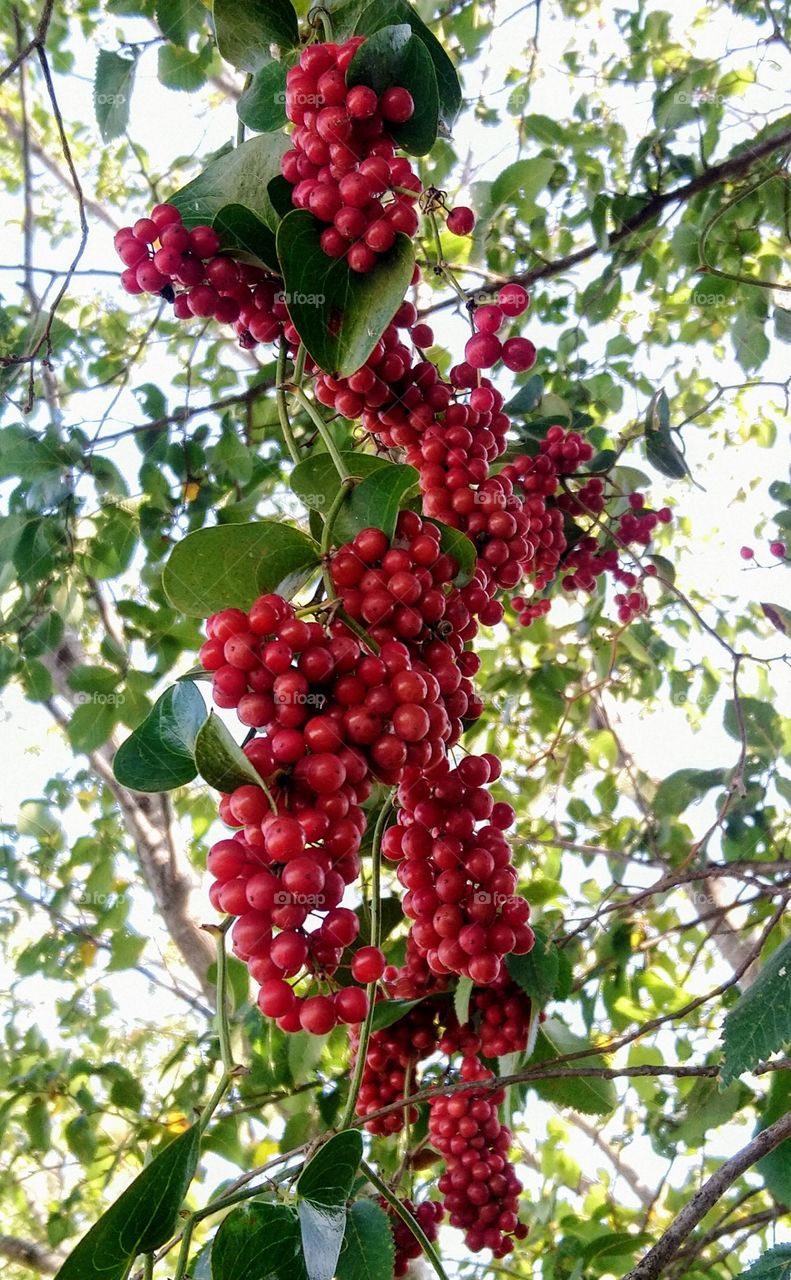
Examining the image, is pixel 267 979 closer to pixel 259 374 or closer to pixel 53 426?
pixel 53 426

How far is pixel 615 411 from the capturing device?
2092 mm

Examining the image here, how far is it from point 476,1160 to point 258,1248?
0.55 metres

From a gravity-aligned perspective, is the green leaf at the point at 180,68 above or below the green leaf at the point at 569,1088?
above

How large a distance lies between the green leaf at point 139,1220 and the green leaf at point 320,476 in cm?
39

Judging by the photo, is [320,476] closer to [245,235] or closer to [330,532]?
[330,532]

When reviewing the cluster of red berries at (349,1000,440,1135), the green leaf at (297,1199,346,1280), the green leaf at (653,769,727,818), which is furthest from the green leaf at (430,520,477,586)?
the green leaf at (653,769,727,818)

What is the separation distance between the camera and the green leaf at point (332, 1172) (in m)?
Answer: 0.53

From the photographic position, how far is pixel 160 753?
64 centimetres

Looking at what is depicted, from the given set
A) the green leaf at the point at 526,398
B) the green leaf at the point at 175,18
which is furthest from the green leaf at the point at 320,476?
the green leaf at the point at 175,18

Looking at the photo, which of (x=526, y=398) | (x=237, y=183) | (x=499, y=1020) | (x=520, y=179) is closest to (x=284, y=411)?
(x=237, y=183)

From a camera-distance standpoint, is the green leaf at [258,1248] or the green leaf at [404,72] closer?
the green leaf at [258,1248]

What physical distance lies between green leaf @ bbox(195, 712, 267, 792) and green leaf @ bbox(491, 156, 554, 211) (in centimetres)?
114

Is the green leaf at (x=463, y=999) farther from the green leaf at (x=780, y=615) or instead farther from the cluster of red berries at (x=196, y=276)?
the green leaf at (x=780, y=615)

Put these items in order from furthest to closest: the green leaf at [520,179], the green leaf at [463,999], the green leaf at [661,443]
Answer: the green leaf at [661,443]
the green leaf at [520,179]
the green leaf at [463,999]
